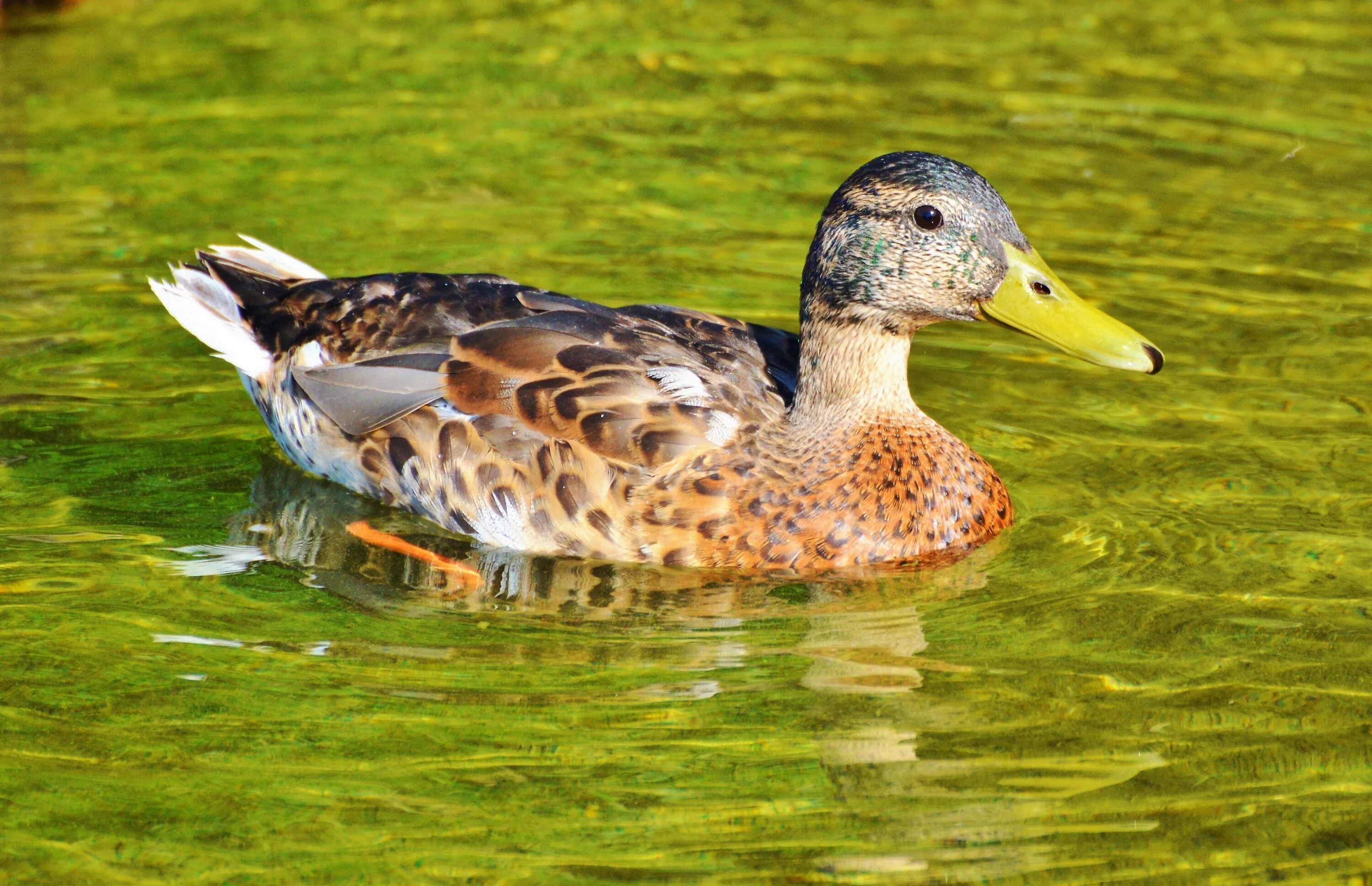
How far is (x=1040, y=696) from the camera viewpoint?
594 centimetres

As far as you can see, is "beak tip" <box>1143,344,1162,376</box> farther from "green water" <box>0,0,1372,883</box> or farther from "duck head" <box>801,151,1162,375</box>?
"green water" <box>0,0,1372,883</box>

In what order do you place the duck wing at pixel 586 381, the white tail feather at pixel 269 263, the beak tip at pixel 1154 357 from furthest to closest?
the white tail feather at pixel 269 263, the duck wing at pixel 586 381, the beak tip at pixel 1154 357

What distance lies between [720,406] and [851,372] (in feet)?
1.87

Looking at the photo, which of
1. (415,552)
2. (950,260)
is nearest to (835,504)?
(950,260)

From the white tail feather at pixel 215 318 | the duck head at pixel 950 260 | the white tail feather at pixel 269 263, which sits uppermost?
the duck head at pixel 950 260

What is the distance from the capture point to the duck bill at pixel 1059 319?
22.5 feet

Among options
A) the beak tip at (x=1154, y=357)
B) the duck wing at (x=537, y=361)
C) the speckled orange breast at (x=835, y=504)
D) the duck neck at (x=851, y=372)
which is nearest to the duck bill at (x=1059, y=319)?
the beak tip at (x=1154, y=357)

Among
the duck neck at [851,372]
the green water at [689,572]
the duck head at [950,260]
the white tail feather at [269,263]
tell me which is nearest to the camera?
the green water at [689,572]

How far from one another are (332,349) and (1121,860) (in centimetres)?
419

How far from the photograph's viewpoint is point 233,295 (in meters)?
8.23

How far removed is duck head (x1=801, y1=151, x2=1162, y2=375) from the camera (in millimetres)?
6945

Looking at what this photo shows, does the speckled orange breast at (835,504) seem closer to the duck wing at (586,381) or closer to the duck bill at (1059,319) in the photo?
the duck wing at (586,381)

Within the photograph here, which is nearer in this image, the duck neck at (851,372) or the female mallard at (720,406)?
the female mallard at (720,406)

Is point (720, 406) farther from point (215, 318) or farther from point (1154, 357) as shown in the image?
point (215, 318)
